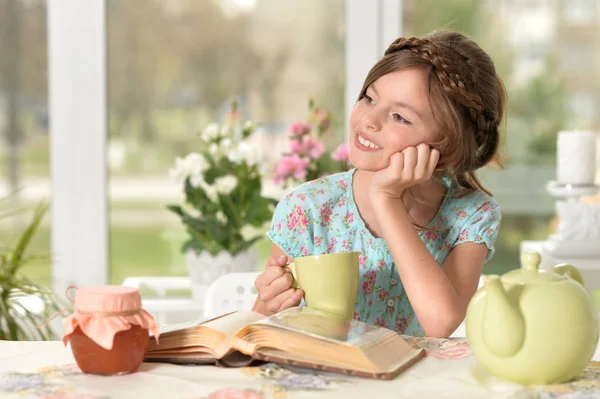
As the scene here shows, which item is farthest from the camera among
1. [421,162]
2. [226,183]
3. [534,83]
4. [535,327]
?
[534,83]

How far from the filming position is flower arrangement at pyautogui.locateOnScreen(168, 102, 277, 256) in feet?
8.09

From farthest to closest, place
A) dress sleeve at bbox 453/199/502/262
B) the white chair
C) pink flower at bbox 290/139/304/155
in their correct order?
pink flower at bbox 290/139/304/155 < the white chair < dress sleeve at bbox 453/199/502/262

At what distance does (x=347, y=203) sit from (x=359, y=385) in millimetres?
792

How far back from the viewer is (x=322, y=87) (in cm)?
295

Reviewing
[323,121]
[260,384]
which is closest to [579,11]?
[323,121]

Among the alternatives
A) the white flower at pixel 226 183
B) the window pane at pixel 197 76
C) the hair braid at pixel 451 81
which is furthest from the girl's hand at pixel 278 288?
the window pane at pixel 197 76

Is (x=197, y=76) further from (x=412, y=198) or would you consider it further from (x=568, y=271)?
(x=568, y=271)

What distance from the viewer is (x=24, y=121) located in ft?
9.61

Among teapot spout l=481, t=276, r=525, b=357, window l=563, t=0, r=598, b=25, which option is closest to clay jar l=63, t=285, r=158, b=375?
teapot spout l=481, t=276, r=525, b=357

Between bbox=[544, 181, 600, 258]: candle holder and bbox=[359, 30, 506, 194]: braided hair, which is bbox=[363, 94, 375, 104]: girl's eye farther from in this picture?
bbox=[544, 181, 600, 258]: candle holder

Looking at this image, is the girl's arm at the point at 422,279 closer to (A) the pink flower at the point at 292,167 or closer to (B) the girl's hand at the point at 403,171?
(B) the girl's hand at the point at 403,171

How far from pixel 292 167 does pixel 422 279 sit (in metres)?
1.20

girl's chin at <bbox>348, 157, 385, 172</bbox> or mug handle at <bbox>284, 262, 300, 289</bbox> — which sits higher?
girl's chin at <bbox>348, 157, 385, 172</bbox>

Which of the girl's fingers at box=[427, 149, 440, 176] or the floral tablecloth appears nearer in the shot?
the floral tablecloth
